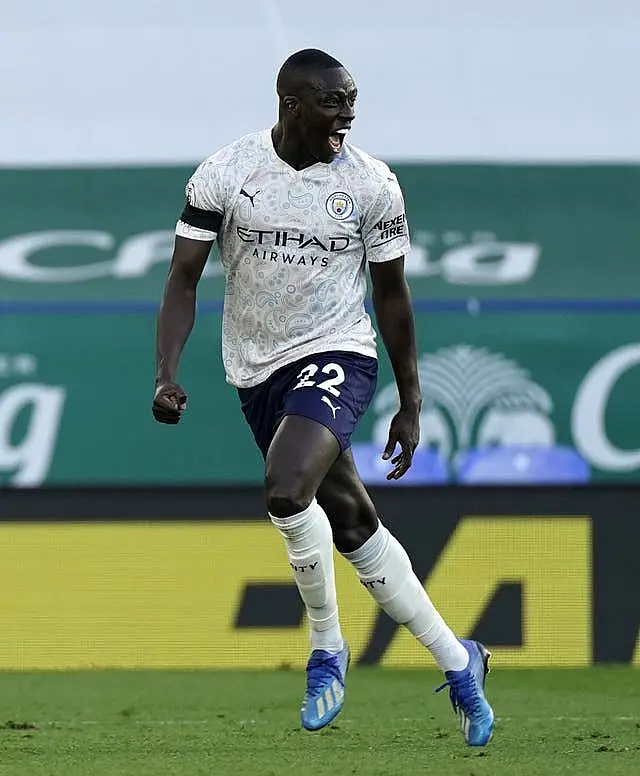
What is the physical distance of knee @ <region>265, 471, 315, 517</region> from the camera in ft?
13.8

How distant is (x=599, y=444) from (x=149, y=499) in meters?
2.54

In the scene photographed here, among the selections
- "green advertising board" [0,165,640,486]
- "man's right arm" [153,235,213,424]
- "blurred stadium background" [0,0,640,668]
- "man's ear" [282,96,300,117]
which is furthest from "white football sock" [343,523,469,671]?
"green advertising board" [0,165,640,486]

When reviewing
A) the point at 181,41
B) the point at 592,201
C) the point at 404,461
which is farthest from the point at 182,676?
the point at 181,41

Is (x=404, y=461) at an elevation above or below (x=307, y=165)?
below

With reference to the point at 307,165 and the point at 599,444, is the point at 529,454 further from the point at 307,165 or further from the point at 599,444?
the point at 307,165

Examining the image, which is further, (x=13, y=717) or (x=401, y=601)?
(x=13, y=717)

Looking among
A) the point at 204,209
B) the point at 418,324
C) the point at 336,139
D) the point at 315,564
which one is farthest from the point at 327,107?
the point at 418,324

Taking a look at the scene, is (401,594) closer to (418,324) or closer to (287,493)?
(287,493)

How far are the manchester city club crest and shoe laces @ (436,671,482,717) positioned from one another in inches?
50.3

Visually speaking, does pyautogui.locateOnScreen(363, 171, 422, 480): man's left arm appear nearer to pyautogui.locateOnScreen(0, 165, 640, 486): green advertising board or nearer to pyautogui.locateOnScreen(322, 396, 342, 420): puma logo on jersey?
pyautogui.locateOnScreen(322, 396, 342, 420): puma logo on jersey

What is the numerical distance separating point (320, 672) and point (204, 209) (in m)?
1.26

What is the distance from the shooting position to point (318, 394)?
173 inches

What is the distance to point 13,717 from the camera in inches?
220

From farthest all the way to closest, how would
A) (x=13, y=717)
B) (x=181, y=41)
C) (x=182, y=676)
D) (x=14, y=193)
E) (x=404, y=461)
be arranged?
(x=181, y=41)
(x=14, y=193)
(x=182, y=676)
(x=13, y=717)
(x=404, y=461)
